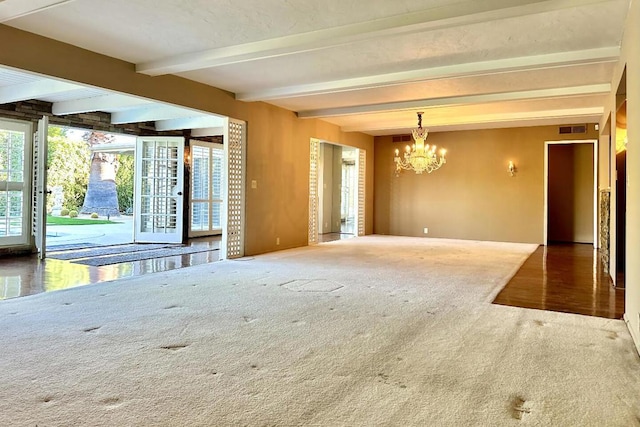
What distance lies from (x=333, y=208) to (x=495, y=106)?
19.6 ft

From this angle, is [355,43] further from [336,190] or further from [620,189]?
[336,190]

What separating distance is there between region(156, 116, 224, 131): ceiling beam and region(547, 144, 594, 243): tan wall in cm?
779

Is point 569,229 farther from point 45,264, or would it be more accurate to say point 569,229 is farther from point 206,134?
point 45,264

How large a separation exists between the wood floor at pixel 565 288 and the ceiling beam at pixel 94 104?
18.9ft

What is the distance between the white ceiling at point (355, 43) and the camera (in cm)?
379

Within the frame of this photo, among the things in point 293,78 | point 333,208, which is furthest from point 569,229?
point 293,78

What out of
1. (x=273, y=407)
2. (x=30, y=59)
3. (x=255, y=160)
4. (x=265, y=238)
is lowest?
(x=273, y=407)

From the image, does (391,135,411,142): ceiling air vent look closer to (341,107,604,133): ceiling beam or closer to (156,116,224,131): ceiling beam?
(341,107,604,133): ceiling beam

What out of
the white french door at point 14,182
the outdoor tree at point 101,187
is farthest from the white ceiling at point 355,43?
the outdoor tree at point 101,187

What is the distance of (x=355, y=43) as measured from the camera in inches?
181

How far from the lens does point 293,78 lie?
20.1 ft

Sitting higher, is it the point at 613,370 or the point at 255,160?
the point at 255,160

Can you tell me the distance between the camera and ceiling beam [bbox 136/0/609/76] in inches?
138

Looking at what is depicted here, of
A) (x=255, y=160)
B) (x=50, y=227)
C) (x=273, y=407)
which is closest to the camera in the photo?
(x=273, y=407)
